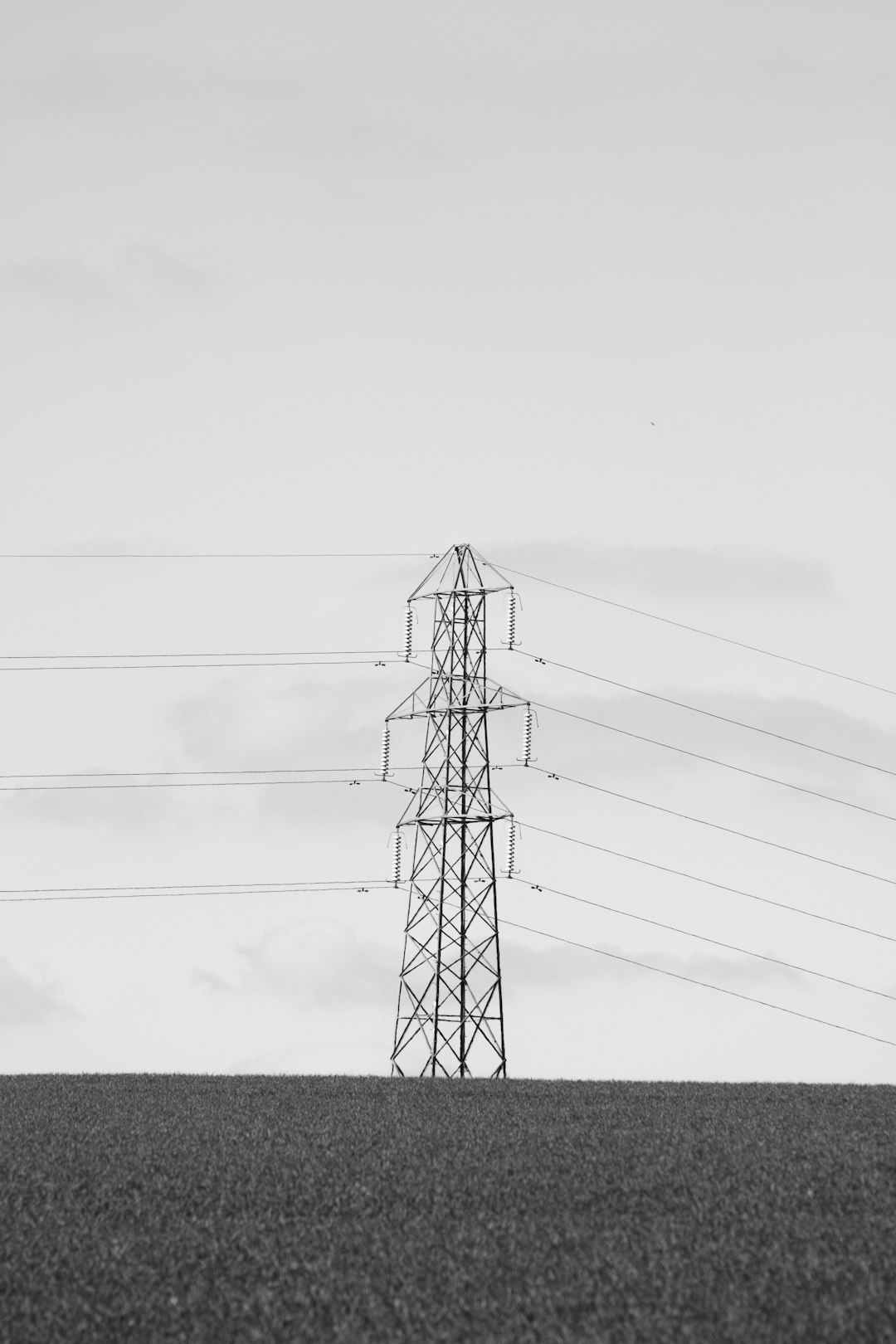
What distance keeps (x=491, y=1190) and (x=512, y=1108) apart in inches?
300

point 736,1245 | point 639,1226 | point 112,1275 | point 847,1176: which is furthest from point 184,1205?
point 847,1176

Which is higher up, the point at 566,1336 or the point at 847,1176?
the point at 847,1176

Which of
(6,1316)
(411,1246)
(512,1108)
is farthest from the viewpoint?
(512,1108)

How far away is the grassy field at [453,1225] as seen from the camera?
18.3 m

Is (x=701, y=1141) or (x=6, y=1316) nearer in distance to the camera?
(x=6, y=1316)

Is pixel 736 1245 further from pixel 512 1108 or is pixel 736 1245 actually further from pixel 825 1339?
pixel 512 1108

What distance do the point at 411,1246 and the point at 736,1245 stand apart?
14.0ft

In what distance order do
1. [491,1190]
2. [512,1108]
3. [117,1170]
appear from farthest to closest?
[512,1108], [117,1170], [491,1190]

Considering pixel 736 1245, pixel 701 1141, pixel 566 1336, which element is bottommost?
pixel 566 1336

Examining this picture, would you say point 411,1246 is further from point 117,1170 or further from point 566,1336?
point 117,1170

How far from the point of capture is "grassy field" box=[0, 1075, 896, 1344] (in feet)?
60.1

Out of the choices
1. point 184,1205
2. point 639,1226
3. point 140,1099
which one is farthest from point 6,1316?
point 140,1099

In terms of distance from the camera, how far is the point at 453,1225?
21375 millimetres

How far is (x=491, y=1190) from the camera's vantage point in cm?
2272
